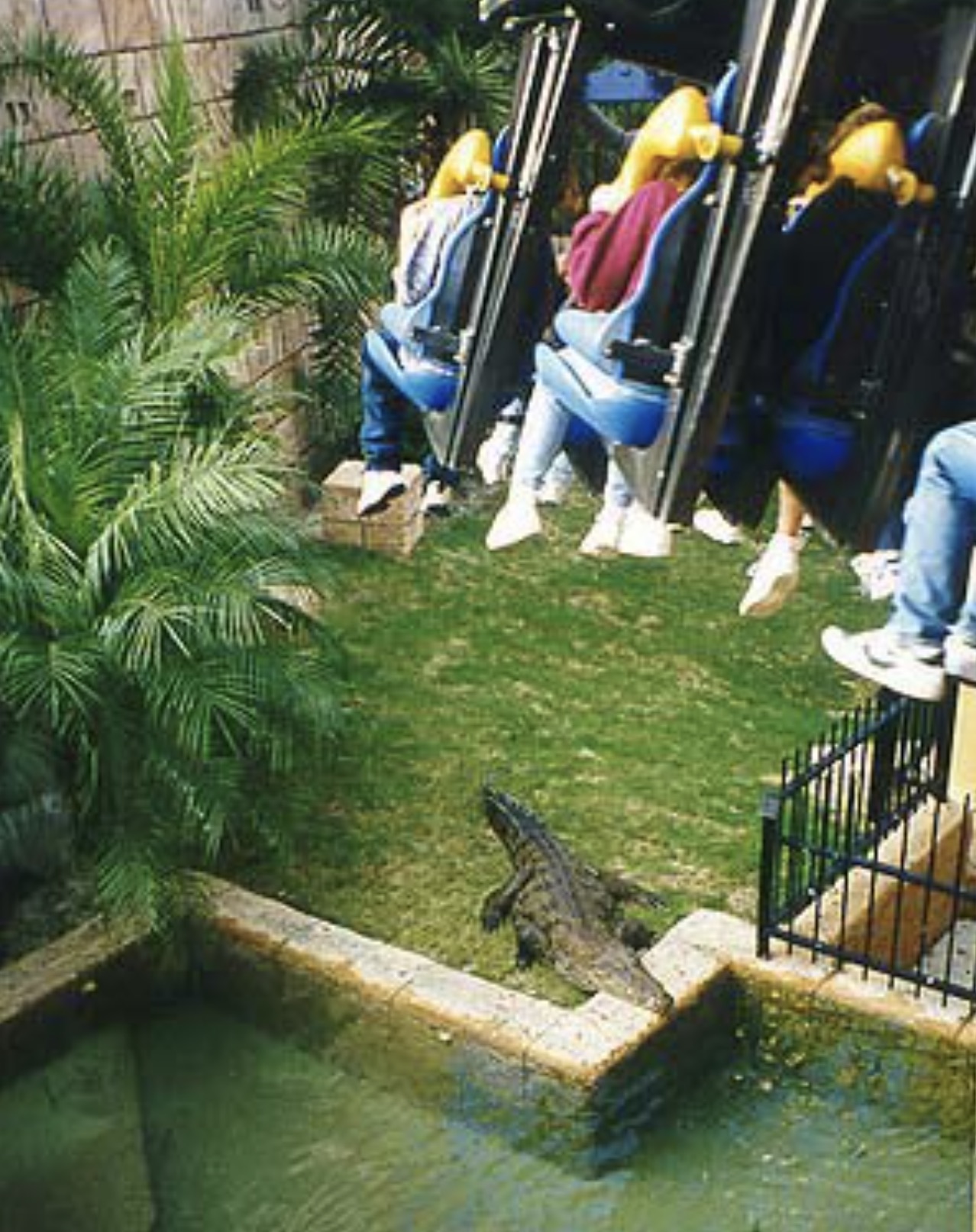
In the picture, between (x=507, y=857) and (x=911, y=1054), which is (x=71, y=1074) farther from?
(x=911, y=1054)

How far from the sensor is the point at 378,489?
412cm

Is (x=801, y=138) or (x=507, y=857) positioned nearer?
(x=801, y=138)

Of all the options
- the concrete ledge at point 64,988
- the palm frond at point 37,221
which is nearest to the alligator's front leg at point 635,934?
the concrete ledge at point 64,988

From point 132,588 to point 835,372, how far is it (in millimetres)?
3375

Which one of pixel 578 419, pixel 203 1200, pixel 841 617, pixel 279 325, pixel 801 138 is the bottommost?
pixel 203 1200

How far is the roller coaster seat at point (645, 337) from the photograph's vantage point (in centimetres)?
276

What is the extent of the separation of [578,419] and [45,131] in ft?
18.2

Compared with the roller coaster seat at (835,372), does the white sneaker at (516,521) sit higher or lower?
lower

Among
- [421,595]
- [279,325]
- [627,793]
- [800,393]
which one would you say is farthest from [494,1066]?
[279,325]

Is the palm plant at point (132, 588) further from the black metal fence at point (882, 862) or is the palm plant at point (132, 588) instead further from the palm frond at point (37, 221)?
the black metal fence at point (882, 862)

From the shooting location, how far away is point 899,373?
2715mm

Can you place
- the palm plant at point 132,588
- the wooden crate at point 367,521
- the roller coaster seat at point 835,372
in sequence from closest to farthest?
the roller coaster seat at point 835,372 < the palm plant at point 132,588 < the wooden crate at point 367,521

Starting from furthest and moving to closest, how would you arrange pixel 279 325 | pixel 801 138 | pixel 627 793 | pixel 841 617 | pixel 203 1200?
1. pixel 279 325
2. pixel 841 617
3. pixel 627 793
4. pixel 203 1200
5. pixel 801 138

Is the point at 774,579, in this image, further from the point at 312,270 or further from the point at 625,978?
the point at 312,270
